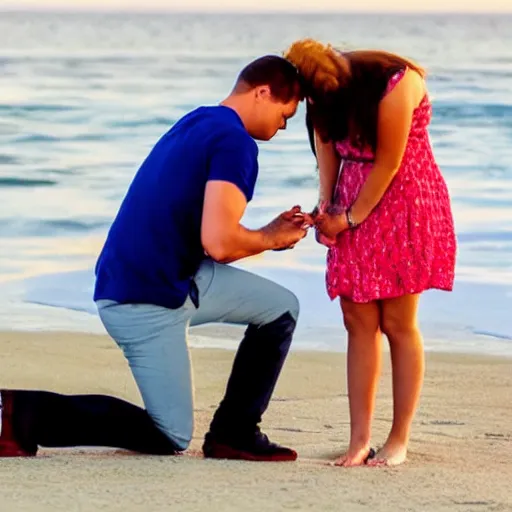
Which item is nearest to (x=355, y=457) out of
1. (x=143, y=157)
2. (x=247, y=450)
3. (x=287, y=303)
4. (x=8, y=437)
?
(x=247, y=450)

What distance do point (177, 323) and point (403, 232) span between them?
792mm

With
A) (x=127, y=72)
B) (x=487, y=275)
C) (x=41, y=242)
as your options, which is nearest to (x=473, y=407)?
(x=487, y=275)

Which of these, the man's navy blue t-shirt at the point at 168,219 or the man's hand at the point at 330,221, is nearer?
the man's navy blue t-shirt at the point at 168,219

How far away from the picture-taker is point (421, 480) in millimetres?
4242

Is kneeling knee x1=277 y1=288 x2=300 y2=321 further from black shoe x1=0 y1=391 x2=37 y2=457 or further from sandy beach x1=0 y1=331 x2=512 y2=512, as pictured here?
black shoe x1=0 y1=391 x2=37 y2=457

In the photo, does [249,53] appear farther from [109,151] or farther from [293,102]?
[293,102]

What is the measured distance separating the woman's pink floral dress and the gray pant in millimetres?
287

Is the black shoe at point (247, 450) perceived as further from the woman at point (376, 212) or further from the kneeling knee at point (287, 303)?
the kneeling knee at point (287, 303)

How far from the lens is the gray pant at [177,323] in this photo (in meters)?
4.41

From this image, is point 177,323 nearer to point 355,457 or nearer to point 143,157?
point 355,457

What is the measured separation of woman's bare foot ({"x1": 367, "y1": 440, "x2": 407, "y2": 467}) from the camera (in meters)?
4.66

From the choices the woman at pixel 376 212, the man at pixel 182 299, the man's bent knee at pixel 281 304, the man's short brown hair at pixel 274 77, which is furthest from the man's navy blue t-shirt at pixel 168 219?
the woman at pixel 376 212

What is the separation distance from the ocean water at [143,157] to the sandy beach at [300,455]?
872 mm

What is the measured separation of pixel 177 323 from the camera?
441 centimetres
